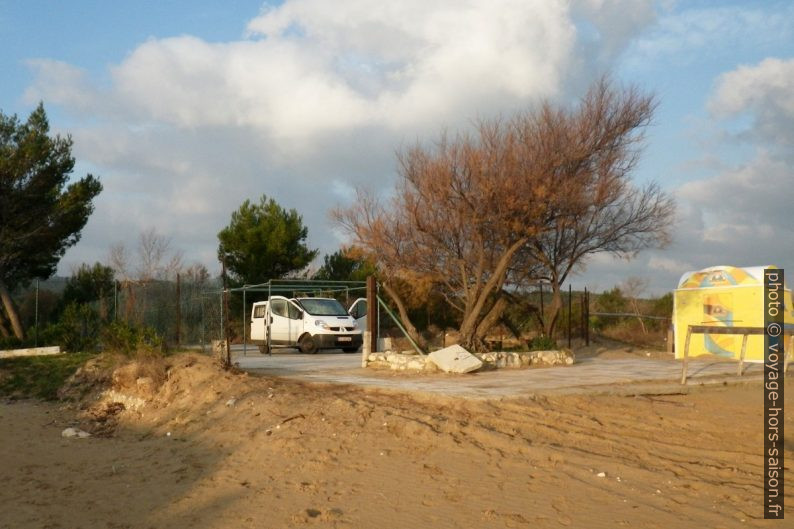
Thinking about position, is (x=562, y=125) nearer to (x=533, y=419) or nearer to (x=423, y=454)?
(x=533, y=419)

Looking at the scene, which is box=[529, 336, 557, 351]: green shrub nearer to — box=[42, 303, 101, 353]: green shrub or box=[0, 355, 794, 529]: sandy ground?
box=[0, 355, 794, 529]: sandy ground

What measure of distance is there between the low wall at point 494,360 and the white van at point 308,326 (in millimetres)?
6137

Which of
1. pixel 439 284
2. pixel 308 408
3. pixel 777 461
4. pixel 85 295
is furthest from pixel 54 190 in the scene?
pixel 777 461

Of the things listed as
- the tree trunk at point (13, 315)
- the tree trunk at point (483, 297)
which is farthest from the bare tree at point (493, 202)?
the tree trunk at point (13, 315)

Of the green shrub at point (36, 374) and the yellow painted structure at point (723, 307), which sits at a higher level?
the yellow painted structure at point (723, 307)

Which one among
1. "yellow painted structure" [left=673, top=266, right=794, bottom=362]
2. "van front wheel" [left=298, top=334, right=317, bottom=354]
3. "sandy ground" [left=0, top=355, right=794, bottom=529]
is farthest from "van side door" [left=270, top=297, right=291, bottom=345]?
"yellow painted structure" [left=673, top=266, right=794, bottom=362]

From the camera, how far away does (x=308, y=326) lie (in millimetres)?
21594

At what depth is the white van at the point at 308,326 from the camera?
21.4m

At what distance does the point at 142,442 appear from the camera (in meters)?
Answer: 10.2

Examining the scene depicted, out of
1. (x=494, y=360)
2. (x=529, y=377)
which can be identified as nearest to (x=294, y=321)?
(x=494, y=360)

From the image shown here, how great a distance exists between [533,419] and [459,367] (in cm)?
448

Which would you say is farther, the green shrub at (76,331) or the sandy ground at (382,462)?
the green shrub at (76,331)

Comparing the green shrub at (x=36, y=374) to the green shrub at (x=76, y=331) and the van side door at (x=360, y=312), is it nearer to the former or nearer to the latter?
the green shrub at (x=76, y=331)

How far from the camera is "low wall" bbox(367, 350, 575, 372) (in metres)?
14.6
